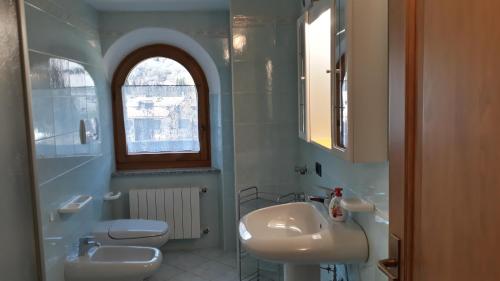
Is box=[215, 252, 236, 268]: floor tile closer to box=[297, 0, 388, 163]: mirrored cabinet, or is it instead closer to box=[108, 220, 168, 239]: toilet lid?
box=[108, 220, 168, 239]: toilet lid

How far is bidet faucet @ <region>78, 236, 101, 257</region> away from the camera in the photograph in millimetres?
2518

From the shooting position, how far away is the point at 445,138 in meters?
0.82

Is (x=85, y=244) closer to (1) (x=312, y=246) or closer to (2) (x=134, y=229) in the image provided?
(2) (x=134, y=229)

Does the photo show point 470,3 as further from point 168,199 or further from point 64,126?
point 168,199

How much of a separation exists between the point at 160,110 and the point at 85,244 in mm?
1484

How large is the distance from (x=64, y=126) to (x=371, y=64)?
1.76 meters

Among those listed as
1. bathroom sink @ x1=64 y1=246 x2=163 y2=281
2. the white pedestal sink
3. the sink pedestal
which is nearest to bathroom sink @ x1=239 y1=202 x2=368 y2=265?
the white pedestal sink

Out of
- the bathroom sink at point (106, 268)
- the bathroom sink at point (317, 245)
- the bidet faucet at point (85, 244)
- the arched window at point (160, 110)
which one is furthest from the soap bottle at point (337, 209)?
the arched window at point (160, 110)

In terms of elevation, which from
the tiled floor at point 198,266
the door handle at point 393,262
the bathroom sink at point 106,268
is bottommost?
the tiled floor at point 198,266

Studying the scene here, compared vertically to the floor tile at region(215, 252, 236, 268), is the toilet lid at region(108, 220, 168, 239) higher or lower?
higher

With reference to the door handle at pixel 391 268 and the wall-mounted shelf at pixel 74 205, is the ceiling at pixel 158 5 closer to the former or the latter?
the wall-mounted shelf at pixel 74 205

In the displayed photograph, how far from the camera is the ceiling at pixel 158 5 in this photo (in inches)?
119

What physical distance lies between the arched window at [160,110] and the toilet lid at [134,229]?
→ 783mm

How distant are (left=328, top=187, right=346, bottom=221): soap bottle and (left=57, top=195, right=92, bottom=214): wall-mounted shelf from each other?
140 centimetres
